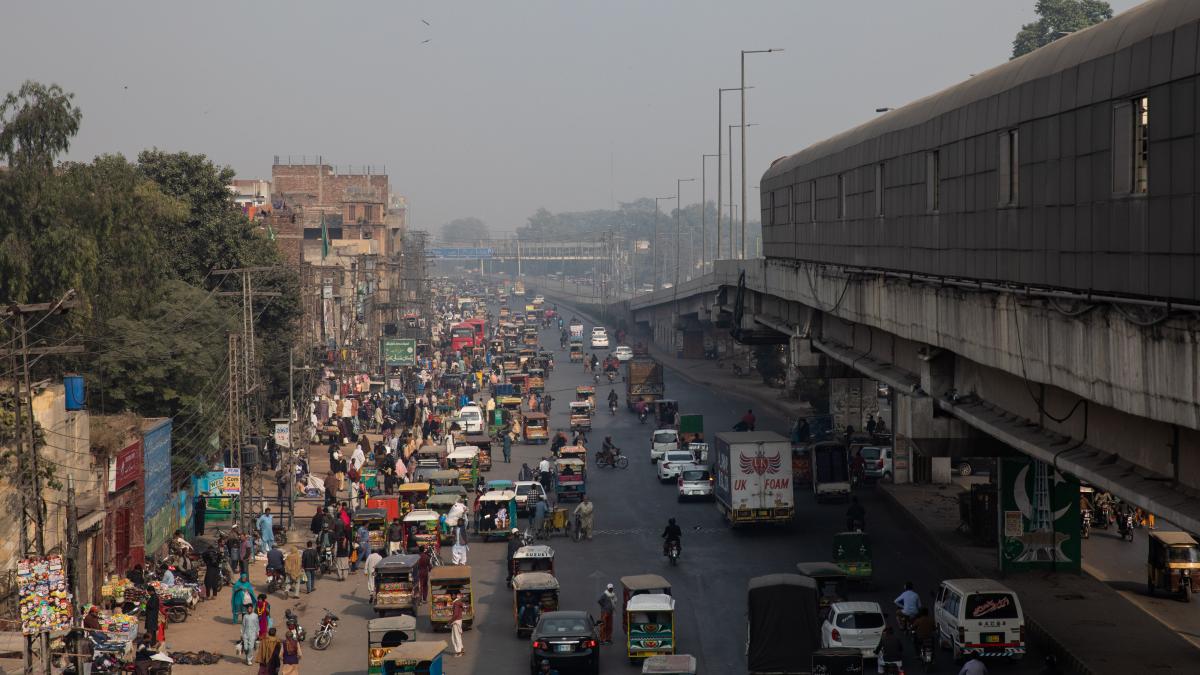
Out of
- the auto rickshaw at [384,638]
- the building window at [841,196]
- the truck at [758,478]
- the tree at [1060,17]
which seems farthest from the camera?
the tree at [1060,17]

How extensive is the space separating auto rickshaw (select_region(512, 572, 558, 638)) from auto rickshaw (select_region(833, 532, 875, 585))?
272 inches

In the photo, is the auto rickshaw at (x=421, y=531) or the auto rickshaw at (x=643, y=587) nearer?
the auto rickshaw at (x=643, y=587)

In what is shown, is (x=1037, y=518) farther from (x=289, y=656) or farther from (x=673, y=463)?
(x=673, y=463)

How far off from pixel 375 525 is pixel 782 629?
16536mm

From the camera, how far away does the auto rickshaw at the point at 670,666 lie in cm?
2120

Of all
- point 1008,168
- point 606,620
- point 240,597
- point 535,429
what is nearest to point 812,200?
point 606,620

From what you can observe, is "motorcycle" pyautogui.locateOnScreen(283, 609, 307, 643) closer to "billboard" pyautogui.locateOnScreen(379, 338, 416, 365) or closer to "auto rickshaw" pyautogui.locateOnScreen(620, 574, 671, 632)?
"auto rickshaw" pyautogui.locateOnScreen(620, 574, 671, 632)

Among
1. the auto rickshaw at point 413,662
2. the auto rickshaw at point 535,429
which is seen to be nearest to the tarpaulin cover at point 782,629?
the auto rickshaw at point 413,662

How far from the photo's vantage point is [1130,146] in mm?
16875

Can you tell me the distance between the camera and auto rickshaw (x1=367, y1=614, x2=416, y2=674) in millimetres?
24984

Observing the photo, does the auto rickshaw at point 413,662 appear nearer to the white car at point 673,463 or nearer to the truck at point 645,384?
the white car at point 673,463

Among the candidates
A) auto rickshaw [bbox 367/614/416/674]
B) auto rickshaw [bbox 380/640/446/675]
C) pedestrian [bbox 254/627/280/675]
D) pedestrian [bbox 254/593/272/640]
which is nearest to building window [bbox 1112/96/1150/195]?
auto rickshaw [bbox 380/640/446/675]

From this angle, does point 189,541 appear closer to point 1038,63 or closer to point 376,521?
point 376,521

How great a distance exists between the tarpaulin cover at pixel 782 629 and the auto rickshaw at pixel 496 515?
16.8 metres
